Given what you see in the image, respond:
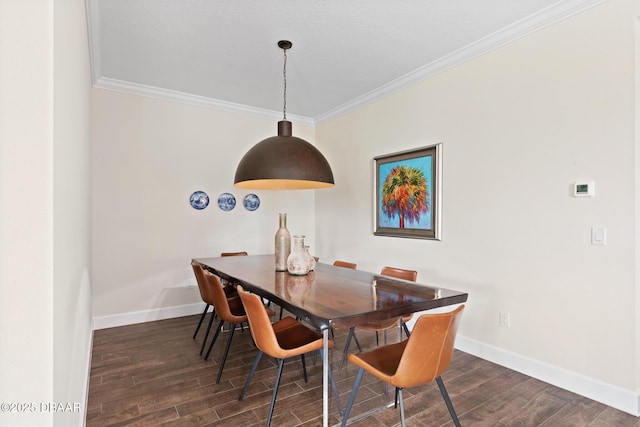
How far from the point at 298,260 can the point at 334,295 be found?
69 centimetres

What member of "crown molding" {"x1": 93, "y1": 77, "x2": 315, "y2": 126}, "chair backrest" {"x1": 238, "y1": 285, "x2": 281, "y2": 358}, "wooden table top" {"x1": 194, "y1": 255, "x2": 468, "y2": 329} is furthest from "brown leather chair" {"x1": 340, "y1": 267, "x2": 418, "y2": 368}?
"crown molding" {"x1": 93, "y1": 77, "x2": 315, "y2": 126}

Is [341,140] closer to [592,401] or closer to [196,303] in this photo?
[196,303]

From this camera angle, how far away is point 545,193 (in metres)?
2.53

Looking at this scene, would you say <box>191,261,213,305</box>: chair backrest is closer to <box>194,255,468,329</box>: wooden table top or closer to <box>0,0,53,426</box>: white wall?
<box>194,255,468,329</box>: wooden table top

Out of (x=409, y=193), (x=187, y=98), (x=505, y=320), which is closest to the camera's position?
(x=505, y=320)

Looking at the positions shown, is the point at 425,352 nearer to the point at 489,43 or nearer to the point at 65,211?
the point at 65,211

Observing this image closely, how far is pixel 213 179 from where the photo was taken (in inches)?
175

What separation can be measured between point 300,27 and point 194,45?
3.25ft

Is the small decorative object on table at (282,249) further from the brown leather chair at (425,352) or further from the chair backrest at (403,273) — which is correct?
the brown leather chair at (425,352)

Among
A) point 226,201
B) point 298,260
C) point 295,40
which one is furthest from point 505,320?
point 226,201

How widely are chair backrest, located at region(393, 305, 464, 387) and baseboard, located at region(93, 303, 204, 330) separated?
11.0ft

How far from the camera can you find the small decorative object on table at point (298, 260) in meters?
2.63

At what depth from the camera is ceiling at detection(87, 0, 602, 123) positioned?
97.7 inches

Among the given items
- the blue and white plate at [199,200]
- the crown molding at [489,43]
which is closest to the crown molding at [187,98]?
Result: the blue and white plate at [199,200]
